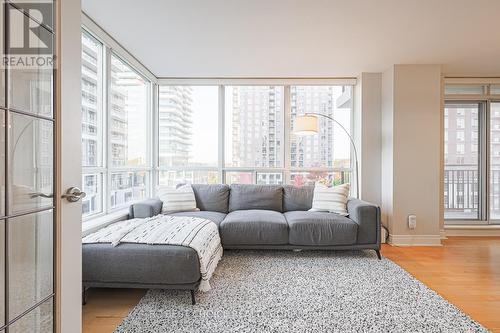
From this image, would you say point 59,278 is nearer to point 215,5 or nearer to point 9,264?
point 9,264

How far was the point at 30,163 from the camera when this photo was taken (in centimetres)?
106

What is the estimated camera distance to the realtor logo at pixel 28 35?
3.15ft

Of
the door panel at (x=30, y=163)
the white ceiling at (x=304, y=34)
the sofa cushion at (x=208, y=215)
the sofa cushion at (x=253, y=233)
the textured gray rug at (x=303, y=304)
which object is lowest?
the textured gray rug at (x=303, y=304)

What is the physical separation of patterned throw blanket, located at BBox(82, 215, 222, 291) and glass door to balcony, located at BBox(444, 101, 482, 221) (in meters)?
3.91

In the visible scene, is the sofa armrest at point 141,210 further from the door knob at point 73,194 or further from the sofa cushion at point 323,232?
the door knob at point 73,194

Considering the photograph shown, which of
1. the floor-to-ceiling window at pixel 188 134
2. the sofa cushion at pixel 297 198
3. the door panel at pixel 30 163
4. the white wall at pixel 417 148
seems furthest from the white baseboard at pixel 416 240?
the door panel at pixel 30 163

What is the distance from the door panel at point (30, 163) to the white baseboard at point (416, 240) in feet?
13.4

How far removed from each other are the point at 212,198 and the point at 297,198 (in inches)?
48.1

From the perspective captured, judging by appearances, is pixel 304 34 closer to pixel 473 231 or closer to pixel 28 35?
pixel 28 35

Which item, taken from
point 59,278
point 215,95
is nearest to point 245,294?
point 59,278

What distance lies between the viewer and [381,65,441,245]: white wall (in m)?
3.84

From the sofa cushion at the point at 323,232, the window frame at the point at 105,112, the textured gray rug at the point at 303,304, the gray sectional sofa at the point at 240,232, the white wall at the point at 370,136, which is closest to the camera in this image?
the textured gray rug at the point at 303,304

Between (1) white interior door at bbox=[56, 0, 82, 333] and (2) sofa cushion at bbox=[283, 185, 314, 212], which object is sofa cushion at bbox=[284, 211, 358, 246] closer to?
(2) sofa cushion at bbox=[283, 185, 314, 212]

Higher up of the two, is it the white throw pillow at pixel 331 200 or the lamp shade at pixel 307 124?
the lamp shade at pixel 307 124
